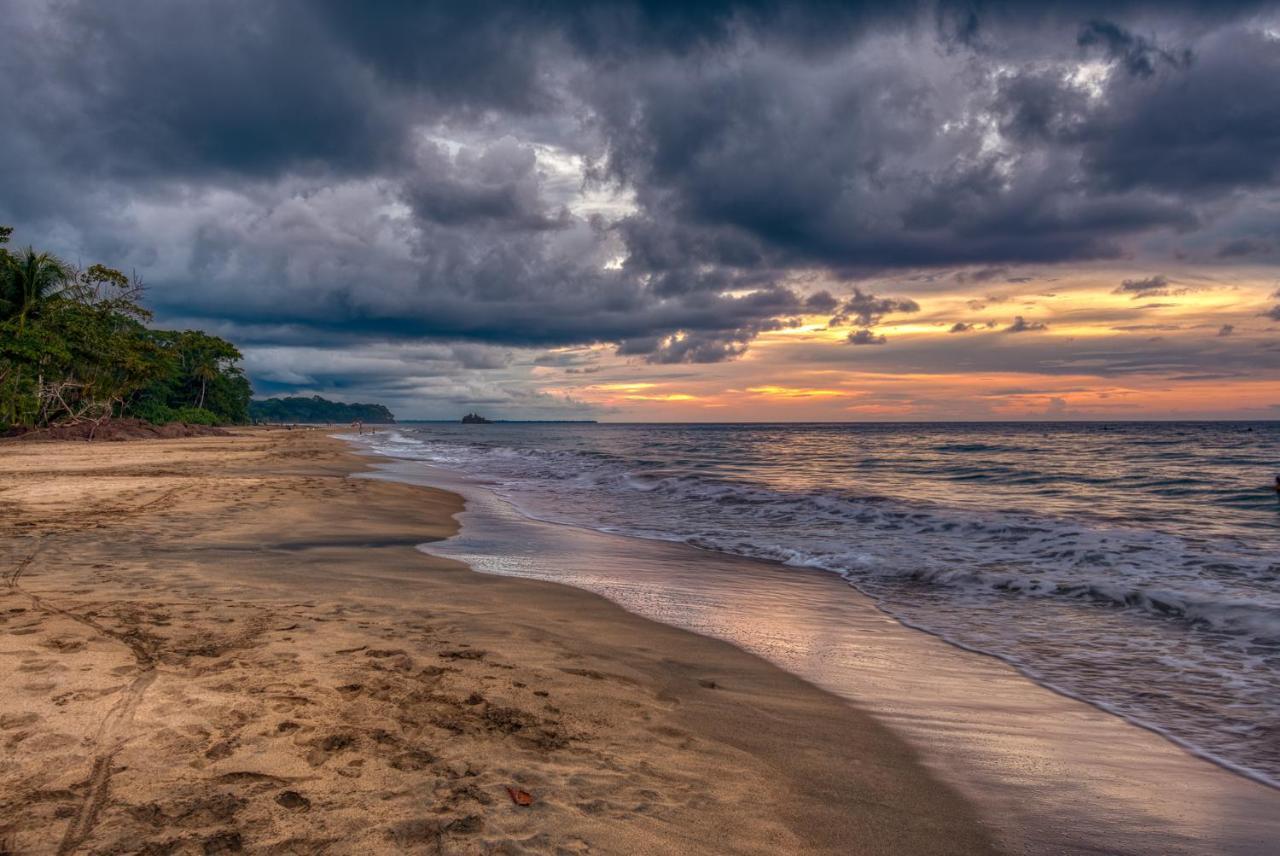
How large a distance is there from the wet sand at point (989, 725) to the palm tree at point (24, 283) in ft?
A: 173

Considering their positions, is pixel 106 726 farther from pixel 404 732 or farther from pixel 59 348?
pixel 59 348

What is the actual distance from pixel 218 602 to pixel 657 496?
16956 mm

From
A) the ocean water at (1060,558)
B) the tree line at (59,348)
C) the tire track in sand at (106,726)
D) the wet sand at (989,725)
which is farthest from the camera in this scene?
the tree line at (59,348)

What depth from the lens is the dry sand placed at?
119 inches

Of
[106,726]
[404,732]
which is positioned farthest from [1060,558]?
[106,726]

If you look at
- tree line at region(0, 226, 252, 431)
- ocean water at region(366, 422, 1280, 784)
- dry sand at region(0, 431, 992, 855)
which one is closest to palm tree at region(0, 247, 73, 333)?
tree line at region(0, 226, 252, 431)

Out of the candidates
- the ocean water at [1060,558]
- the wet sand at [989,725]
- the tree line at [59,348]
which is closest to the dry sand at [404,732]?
the wet sand at [989,725]

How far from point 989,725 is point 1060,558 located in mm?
8469

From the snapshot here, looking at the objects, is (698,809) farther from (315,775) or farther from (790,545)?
(790,545)

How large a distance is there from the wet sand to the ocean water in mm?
465

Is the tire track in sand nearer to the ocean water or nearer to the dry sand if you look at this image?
the dry sand

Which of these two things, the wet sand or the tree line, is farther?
the tree line

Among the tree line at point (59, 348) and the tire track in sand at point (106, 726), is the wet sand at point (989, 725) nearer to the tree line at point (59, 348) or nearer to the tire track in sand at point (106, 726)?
the tire track in sand at point (106, 726)

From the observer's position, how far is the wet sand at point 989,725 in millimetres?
3596
